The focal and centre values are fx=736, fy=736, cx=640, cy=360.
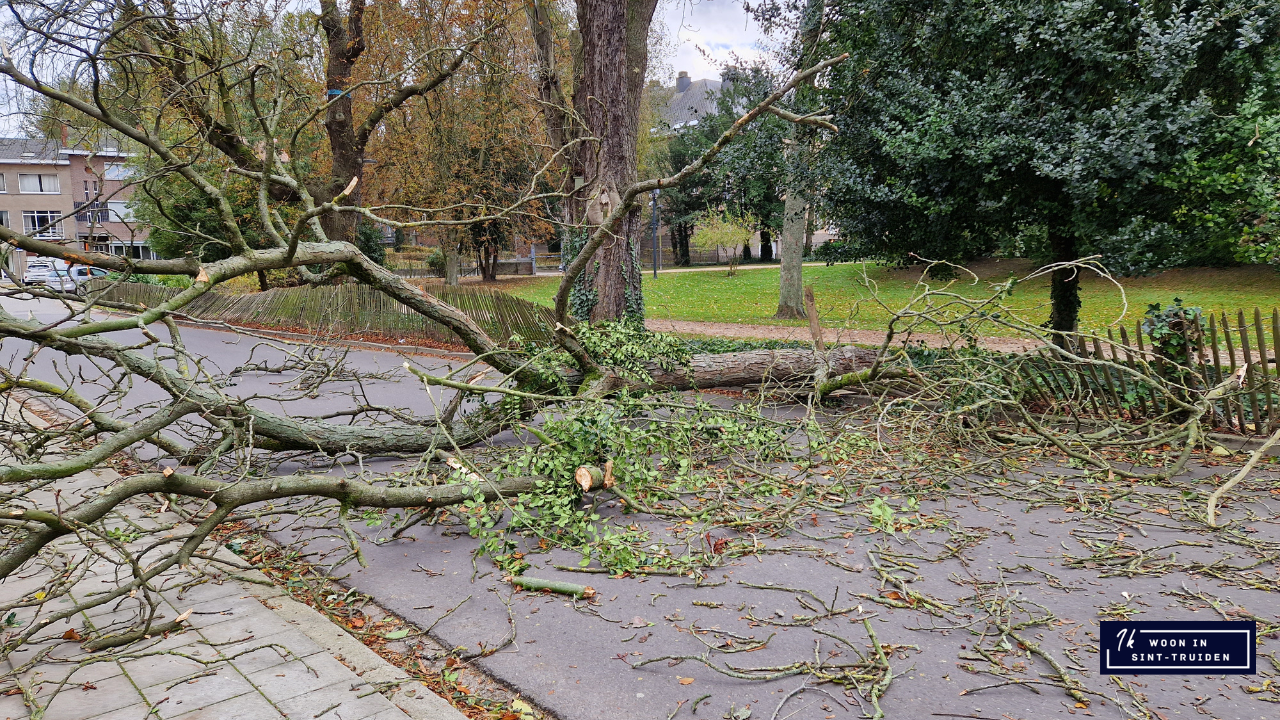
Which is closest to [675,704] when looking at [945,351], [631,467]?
[631,467]

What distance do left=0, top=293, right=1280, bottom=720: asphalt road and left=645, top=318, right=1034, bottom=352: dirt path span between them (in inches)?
357

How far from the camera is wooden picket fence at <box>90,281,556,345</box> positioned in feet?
45.5

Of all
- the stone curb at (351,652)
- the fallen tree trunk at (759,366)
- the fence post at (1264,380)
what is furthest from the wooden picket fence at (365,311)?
the fence post at (1264,380)

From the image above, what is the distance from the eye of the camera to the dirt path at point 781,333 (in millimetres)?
14602

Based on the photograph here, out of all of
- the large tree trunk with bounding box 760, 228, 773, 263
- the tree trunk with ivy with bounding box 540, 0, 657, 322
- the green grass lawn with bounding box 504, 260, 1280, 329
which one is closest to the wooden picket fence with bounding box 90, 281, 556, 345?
the tree trunk with ivy with bounding box 540, 0, 657, 322

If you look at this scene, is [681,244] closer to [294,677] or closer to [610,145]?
[610,145]

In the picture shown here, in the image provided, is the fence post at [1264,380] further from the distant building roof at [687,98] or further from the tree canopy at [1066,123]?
the distant building roof at [687,98]

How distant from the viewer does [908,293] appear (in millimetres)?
24141

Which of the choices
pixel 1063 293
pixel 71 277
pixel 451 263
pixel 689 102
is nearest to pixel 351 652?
pixel 71 277

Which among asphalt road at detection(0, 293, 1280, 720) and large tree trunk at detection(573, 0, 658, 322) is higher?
large tree trunk at detection(573, 0, 658, 322)

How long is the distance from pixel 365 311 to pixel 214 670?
14617 millimetres

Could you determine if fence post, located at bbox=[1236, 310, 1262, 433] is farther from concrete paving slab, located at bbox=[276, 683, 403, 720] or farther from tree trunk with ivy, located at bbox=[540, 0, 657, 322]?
concrete paving slab, located at bbox=[276, 683, 403, 720]

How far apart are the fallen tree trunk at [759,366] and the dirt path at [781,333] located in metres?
4.44

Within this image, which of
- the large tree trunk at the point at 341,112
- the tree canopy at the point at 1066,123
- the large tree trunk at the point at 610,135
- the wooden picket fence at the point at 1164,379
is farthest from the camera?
the large tree trunk at the point at 341,112
